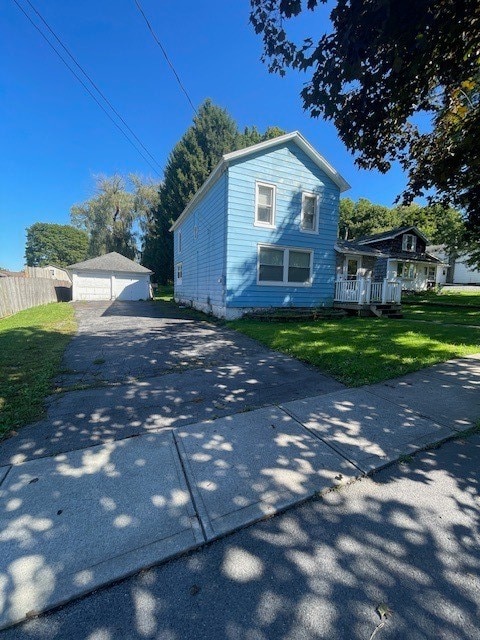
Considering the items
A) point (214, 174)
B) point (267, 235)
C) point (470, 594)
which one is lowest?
point (470, 594)

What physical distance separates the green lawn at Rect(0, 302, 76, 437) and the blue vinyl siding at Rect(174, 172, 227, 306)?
18.5ft

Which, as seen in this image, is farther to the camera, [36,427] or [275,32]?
[275,32]

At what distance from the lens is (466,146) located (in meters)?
5.07

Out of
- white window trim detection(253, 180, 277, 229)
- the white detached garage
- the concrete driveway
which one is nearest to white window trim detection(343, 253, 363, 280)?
white window trim detection(253, 180, 277, 229)

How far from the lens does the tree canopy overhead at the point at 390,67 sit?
10.9 ft

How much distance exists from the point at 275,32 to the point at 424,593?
19.8 feet

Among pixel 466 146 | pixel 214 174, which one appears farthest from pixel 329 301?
pixel 466 146

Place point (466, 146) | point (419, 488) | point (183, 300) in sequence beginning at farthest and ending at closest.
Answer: point (183, 300), point (466, 146), point (419, 488)

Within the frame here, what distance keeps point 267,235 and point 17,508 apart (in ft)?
35.0

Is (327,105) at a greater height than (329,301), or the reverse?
(327,105)

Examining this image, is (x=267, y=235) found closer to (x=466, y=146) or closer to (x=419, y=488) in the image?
(x=466, y=146)

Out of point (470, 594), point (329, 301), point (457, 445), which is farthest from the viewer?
point (329, 301)

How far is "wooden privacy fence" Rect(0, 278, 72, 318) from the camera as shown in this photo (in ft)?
41.4

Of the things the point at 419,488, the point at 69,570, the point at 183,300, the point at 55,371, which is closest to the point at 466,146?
the point at 419,488
